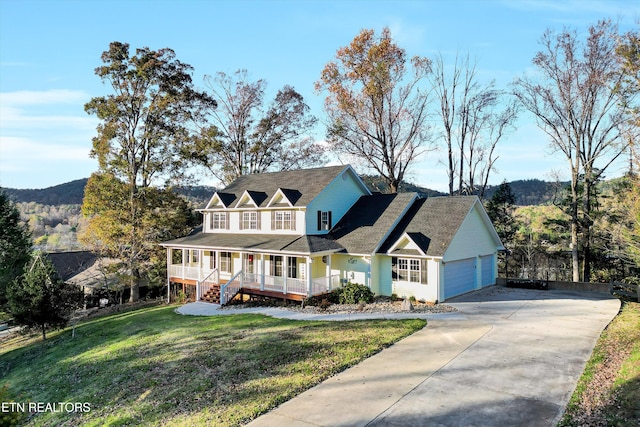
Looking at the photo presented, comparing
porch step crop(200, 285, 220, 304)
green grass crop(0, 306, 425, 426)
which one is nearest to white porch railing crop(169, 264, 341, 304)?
porch step crop(200, 285, 220, 304)

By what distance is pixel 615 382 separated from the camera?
9.09m

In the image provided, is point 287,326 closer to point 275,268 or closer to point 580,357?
point 275,268

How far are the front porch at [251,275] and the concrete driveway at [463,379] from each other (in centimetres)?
719

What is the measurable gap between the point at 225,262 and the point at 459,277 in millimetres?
15271

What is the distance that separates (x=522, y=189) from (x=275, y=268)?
156ft

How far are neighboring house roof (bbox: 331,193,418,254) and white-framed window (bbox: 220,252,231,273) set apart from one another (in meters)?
7.53

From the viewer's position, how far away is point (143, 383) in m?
11.7

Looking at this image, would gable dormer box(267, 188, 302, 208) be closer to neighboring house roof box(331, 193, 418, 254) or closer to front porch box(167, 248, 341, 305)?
neighboring house roof box(331, 193, 418, 254)

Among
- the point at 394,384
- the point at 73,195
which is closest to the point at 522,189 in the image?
the point at 394,384

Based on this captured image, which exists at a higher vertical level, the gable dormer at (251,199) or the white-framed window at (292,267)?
the gable dormer at (251,199)

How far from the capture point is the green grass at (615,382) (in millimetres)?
7619

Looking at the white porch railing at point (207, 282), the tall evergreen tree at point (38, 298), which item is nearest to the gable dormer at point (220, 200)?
the white porch railing at point (207, 282)

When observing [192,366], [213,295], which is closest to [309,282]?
[213,295]

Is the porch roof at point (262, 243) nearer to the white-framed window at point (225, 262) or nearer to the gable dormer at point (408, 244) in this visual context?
the white-framed window at point (225, 262)
